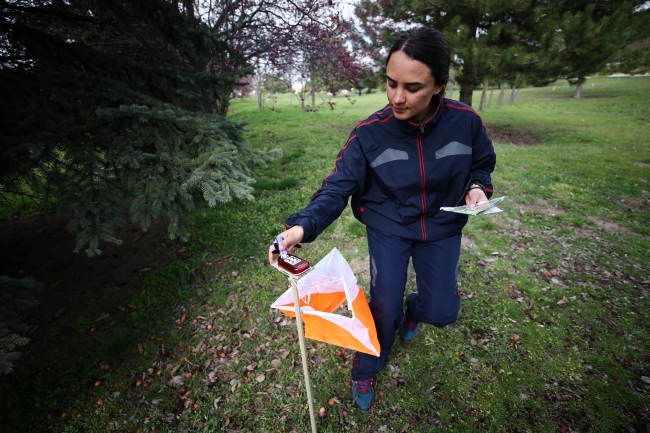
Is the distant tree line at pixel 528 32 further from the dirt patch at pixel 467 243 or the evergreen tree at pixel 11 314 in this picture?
the evergreen tree at pixel 11 314

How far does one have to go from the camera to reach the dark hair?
1684 mm

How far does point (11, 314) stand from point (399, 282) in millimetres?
2375

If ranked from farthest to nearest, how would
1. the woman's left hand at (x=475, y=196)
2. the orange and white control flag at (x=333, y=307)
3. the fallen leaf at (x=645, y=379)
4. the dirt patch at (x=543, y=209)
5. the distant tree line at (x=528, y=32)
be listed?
the distant tree line at (x=528, y=32) < the dirt patch at (x=543, y=209) < the fallen leaf at (x=645, y=379) < the woman's left hand at (x=475, y=196) < the orange and white control flag at (x=333, y=307)

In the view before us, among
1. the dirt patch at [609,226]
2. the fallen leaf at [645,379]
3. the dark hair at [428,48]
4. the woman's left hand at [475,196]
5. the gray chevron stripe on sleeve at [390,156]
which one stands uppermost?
the dark hair at [428,48]

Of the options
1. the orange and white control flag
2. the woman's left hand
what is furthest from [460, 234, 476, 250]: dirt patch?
the orange and white control flag

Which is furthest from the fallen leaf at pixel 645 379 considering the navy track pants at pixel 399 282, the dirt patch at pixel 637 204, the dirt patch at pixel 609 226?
the dirt patch at pixel 637 204

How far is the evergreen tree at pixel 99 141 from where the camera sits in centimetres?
232

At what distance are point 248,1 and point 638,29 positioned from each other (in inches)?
388

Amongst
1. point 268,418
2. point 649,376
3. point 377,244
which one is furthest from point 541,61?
point 268,418

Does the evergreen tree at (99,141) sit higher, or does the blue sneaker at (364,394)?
the evergreen tree at (99,141)

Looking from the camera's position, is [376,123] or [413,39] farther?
[376,123]

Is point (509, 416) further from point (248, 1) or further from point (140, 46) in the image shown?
point (248, 1)

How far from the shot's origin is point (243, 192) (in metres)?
2.36

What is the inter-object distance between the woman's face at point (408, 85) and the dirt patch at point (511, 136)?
9648 millimetres
